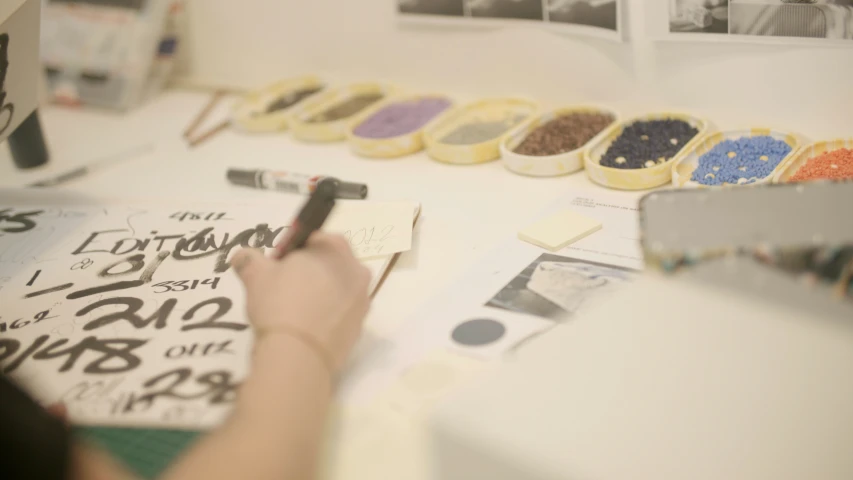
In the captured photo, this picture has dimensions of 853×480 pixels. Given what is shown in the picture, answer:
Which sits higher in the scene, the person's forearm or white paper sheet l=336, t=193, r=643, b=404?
the person's forearm

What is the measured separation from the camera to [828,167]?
2.28 feet

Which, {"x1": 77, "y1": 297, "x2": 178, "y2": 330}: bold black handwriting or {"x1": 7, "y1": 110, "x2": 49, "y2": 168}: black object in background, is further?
{"x1": 7, "y1": 110, "x2": 49, "y2": 168}: black object in background

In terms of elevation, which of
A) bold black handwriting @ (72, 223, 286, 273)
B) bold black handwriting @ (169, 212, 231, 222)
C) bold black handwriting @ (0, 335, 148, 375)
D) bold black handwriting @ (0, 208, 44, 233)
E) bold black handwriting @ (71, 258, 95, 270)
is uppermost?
bold black handwriting @ (0, 208, 44, 233)

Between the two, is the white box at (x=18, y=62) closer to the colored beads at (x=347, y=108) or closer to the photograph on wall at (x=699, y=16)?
the colored beads at (x=347, y=108)

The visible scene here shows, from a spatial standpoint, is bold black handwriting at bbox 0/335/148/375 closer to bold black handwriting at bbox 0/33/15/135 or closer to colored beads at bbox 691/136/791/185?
bold black handwriting at bbox 0/33/15/135

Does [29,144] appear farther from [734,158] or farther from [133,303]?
[734,158]

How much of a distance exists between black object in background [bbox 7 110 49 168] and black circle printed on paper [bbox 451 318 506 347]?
808mm

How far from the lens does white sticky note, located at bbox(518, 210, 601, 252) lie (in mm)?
685

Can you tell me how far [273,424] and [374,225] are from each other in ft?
1.11

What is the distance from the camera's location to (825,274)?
402 millimetres

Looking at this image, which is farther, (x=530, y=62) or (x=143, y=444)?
(x=530, y=62)

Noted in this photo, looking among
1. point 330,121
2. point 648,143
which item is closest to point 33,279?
point 330,121

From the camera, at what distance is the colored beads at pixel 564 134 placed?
852 mm

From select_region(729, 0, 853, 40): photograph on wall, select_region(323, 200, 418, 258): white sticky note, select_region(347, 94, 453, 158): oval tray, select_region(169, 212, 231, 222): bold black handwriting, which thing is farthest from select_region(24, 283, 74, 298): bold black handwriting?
select_region(729, 0, 853, 40): photograph on wall
